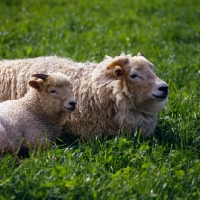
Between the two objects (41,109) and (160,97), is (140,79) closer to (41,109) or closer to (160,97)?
(160,97)

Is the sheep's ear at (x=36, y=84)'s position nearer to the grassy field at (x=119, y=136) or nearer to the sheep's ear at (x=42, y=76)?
the sheep's ear at (x=42, y=76)

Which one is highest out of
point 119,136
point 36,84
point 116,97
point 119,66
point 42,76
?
point 119,66

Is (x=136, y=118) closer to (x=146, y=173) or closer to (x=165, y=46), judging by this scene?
(x=146, y=173)

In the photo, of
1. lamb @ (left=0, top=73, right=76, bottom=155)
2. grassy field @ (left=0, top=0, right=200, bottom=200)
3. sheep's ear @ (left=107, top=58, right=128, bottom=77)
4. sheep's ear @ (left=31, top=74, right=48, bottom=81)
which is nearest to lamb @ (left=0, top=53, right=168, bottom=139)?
sheep's ear @ (left=107, top=58, right=128, bottom=77)

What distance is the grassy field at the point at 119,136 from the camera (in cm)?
511

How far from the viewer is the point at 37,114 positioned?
6336 millimetres

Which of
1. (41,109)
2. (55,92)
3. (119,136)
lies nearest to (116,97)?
(119,136)

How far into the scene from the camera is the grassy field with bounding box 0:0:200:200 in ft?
16.8

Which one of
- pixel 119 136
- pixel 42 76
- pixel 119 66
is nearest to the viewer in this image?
pixel 42 76

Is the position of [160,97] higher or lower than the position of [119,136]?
higher

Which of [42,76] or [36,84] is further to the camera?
[36,84]

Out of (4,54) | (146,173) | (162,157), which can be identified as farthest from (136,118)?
(4,54)

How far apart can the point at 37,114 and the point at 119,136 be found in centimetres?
94

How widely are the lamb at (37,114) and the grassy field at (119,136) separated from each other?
0.74ft
